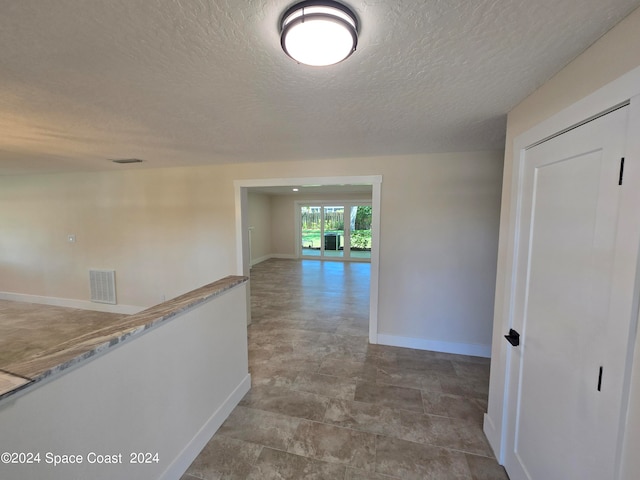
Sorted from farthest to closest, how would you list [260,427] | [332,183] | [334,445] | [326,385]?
[332,183], [326,385], [260,427], [334,445]

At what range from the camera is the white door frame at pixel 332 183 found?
3024 mm

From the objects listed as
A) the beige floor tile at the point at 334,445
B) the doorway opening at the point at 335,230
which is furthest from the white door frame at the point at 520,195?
the doorway opening at the point at 335,230

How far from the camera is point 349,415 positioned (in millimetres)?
2004

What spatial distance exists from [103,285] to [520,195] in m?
5.57

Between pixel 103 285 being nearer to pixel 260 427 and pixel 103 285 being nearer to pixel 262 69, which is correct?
pixel 260 427

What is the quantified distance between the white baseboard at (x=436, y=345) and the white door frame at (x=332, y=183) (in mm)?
175

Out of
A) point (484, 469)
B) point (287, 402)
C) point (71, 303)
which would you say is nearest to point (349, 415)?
point (287, 402)

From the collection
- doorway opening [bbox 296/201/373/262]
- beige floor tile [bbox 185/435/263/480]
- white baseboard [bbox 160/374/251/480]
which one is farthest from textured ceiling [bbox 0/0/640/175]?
doorway opening [bbox 296/201/373/262]

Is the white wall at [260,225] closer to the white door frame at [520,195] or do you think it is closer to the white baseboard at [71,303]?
the white baseboard at [71,303]

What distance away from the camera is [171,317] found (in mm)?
1430

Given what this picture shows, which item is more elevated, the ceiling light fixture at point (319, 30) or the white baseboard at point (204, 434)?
the ceiling light fixture at point (319, 30)

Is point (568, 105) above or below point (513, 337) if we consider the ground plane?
above

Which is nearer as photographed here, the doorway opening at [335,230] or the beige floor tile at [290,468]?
the beige floor tile at [290,468]

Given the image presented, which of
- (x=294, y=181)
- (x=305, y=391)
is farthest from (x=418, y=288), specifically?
(x=294, y=181)
